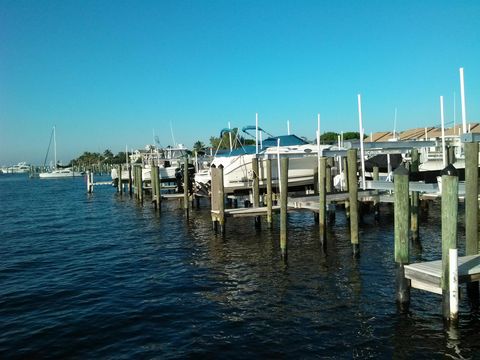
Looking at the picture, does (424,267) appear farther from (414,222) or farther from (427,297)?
(414,222)

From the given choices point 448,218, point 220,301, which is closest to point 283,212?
point 220,301

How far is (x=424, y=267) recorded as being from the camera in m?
8.10

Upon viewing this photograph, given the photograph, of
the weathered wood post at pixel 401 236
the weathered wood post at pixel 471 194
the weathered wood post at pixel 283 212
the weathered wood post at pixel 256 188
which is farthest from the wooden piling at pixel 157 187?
the weathered wood post at pixel 471 194

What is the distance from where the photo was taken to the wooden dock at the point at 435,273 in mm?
7625

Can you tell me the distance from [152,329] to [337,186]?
15052 millimetres

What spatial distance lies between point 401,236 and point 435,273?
41.5 inches

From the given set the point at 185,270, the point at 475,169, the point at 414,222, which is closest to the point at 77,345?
the point at 185,270

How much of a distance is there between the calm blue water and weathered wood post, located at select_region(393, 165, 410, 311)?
37cm

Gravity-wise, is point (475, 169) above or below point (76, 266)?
above

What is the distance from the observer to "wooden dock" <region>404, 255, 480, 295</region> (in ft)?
25.0

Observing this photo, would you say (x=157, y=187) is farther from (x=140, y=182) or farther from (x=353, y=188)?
(x=353, y=188)

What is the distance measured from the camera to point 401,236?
28.1 ft

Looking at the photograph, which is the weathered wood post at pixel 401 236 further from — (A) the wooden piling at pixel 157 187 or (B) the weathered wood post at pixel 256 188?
(A) the wooden piling at pixel 157 187

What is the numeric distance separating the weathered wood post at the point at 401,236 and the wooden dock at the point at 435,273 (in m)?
0.20
